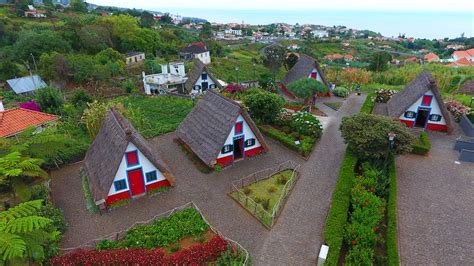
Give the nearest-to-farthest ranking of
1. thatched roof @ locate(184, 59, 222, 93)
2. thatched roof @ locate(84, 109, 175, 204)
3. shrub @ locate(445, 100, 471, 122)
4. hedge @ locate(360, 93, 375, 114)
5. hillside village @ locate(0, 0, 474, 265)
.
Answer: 1. hillside village @ locate(0, 0, 474, 265)
2. thatched roof @ locate(84, 109, 175, 204)
3. shrub @ locate(445, 100, 471, 122)
4. hedge @ locate(360, 93, 375, 114)
5. thatched roof @ locate(184, 59, 222, 93)

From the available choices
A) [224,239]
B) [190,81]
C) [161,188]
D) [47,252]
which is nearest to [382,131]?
[224,239]

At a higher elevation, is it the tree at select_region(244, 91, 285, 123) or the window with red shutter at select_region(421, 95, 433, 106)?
the window with red shutter at select_region(421, 95, 433, 106)

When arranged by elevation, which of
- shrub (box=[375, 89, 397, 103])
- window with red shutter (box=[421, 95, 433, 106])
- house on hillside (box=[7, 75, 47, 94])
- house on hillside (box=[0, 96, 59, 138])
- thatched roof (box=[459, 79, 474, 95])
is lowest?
house on hillside (box=[7, 75, 47, 94])

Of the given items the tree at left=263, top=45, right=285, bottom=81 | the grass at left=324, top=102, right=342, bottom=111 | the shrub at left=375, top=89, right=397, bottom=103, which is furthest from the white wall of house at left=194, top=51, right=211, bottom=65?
the shrub at left=375, top=89, right=397, bottom=103

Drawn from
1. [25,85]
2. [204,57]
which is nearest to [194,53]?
[204,57]

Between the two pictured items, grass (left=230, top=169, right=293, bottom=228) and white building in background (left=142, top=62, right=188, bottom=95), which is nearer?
grass (left=230, top=169, right=293, bottom=228)

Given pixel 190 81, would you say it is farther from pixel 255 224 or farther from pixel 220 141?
pixel 255 224

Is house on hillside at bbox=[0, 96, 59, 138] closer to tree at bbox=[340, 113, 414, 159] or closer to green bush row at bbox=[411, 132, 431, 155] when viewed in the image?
tree at bbox=[340, 113, 414, 159]
